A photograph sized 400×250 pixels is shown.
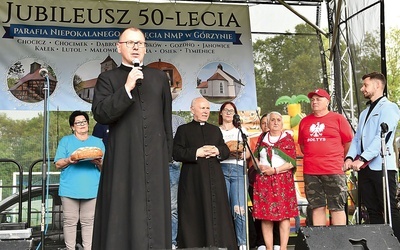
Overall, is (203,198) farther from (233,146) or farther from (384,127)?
(384,127)

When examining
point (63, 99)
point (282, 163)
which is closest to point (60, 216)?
point (63, 99)

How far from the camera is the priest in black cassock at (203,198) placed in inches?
227

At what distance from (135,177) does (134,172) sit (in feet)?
0.11

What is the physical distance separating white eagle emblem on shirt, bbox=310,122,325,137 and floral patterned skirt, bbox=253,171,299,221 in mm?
529

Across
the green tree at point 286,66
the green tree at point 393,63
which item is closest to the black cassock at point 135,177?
the green tree at point 286,66

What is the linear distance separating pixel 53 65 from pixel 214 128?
3455 millimetres

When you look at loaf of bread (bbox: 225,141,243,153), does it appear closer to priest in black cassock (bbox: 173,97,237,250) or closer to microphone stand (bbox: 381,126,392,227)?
priest in black cassock (bbox: 173,97,237,250)

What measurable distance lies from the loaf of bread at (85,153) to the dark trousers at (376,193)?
9.16 feet

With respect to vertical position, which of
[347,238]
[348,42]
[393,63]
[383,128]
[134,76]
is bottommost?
[347,238]

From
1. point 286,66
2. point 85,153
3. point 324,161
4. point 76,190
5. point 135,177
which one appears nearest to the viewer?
point 135,177

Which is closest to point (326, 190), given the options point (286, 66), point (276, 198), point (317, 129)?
point (276, 198)

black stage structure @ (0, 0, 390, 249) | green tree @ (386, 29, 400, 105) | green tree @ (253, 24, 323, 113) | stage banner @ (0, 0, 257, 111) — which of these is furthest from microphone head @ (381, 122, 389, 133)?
green tree @ (386, 29, 400, 105)

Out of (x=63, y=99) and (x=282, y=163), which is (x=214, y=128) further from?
(x=63, y=99)

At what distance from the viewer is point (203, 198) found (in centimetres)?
581
